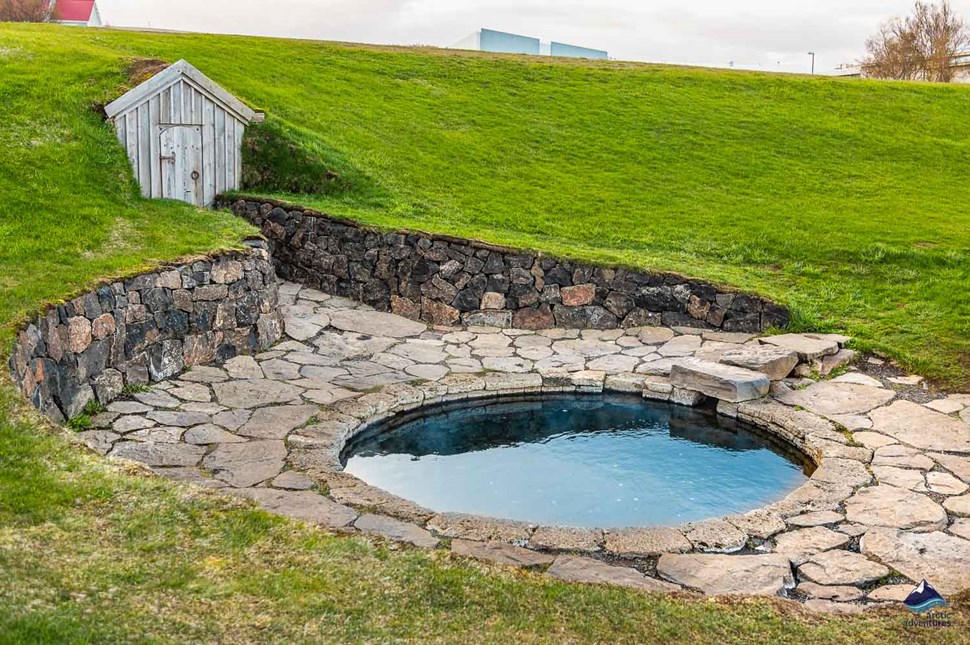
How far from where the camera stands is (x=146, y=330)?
29.3ft

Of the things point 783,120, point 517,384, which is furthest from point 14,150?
point 783,120

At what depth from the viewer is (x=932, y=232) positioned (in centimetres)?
1380

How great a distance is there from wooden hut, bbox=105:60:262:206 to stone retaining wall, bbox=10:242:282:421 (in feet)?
9.27

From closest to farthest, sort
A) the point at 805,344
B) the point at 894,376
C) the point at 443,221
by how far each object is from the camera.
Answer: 1. the point at 894,376
2. the point at 805,344
3. the point at 443,221

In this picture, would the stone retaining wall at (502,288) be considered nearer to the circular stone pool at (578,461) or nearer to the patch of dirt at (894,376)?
the patch of dirt at (894,376)

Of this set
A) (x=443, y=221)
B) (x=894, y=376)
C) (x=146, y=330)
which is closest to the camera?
(x=146, y=330)

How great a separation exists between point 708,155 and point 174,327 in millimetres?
12193

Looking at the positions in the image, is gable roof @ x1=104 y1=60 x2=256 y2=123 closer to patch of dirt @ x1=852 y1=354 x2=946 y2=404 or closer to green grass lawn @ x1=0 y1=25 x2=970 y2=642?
green grass lawn @ x1=0 y1=25 x2=970 y2=642

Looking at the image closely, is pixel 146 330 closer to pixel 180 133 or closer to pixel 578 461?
pixel 578 461

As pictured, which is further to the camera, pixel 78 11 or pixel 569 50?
pixel 78 11

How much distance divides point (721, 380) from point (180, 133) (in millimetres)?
8361

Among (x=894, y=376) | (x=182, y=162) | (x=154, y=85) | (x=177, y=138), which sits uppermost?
(x=154, y=85)

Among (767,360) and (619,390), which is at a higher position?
(767,360)

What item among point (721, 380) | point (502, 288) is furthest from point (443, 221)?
point (721, 380)
